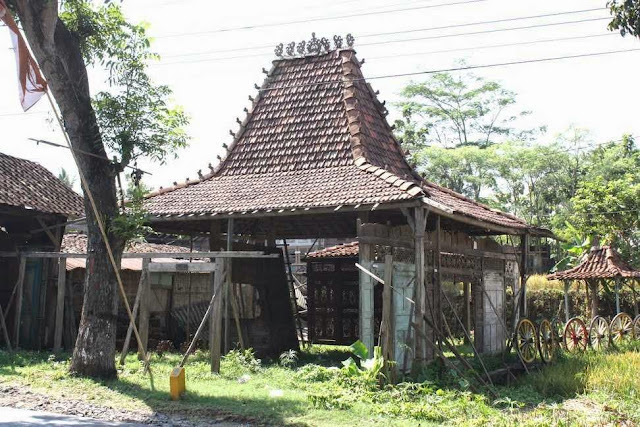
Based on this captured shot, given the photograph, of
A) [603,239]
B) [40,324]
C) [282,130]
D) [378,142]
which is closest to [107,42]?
[282,130]

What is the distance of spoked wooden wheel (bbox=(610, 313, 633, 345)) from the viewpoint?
18548 mm

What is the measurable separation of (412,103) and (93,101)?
32.6 m

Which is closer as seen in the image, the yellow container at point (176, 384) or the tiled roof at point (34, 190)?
the yellow container at point (176, 384)

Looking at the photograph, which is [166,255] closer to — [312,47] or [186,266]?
[186,266]

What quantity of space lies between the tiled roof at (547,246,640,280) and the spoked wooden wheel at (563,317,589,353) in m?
3.00

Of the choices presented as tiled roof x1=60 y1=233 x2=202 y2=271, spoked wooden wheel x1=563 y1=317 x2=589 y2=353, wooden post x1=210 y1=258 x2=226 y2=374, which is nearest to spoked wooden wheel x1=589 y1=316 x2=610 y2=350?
spoked wooden wheel x1=563 y1=317 x2=589 y2=353

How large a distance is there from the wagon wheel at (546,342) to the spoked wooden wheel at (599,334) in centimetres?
237

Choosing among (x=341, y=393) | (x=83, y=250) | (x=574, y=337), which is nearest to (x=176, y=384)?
(x=341, y=393)

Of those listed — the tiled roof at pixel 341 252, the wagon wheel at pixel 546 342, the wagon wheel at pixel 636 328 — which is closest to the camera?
the wagon wheel at pixel 546 342

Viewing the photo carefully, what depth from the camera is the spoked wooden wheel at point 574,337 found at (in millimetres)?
16516

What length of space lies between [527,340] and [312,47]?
8.08m

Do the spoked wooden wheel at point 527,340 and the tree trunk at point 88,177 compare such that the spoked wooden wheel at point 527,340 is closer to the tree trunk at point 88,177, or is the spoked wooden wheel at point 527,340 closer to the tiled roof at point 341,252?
the tiled roof at point 341,252

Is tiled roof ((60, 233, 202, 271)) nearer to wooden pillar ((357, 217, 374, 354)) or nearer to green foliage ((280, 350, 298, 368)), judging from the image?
green foliage ((280, 350, 298, 368))

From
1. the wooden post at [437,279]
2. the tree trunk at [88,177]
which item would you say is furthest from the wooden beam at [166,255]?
the wooden post at [437,279]
